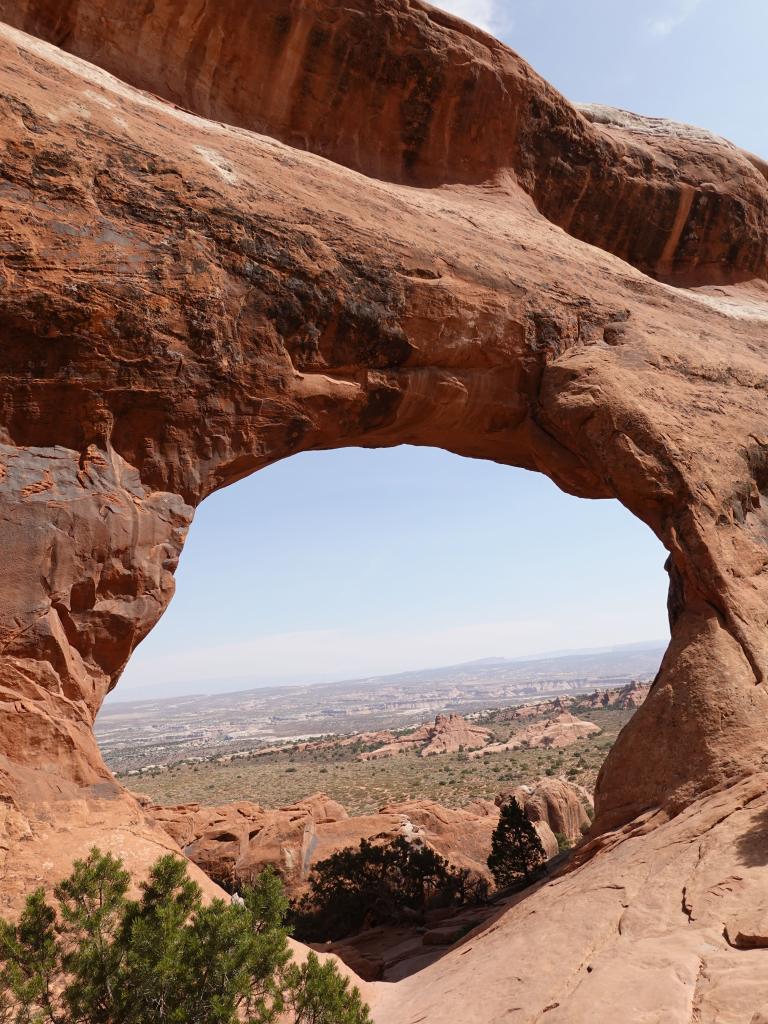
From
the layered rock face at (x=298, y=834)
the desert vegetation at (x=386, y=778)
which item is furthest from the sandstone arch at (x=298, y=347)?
the desert vegetation at (x=386, y=778)

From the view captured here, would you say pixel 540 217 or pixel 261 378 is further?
pixel 540 217

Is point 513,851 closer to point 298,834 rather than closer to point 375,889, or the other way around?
point 375,889

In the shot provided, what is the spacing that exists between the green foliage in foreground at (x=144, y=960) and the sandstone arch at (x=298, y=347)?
157 centimetres

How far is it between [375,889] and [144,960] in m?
12.6

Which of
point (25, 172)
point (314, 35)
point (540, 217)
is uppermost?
point (314, 35)

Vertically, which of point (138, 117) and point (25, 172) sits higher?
point (138, 117)

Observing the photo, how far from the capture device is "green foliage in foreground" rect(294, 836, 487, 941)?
15305 millimetres

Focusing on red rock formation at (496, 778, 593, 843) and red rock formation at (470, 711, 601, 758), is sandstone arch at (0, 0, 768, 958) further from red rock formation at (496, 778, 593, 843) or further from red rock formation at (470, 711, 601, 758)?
red rock formation at (470, 711, 601, 758)

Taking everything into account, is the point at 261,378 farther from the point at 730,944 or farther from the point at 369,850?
the point at 369,850

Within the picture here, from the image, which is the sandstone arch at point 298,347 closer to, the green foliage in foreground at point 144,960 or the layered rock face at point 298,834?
the green foliage in foreground at point 144,960

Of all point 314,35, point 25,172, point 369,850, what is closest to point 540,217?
point 314,35

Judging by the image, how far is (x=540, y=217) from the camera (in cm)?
1517

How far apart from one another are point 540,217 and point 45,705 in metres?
13.3

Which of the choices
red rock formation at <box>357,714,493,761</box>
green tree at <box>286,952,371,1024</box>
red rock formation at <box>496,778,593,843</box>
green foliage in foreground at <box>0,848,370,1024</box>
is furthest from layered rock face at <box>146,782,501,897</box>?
red rock formation at <box>357,714,493,761</box>
